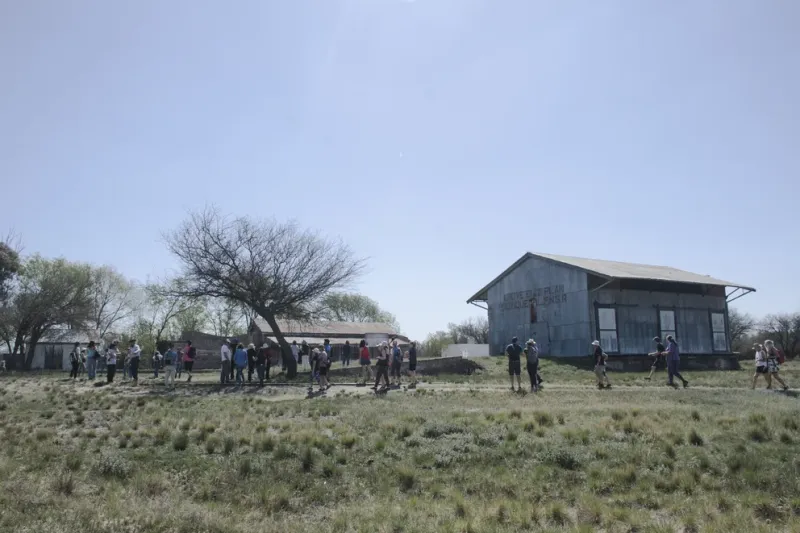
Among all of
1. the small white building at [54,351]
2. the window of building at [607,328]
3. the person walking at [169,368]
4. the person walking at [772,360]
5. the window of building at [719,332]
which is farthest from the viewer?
the small white building at [54,351]

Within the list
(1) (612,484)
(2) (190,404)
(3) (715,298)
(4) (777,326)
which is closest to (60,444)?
(2) (190,404)

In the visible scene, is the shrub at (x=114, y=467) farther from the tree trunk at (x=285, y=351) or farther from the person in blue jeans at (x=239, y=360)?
the tree trunk at (x=285, y=351)

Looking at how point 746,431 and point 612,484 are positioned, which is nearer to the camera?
point 612,484

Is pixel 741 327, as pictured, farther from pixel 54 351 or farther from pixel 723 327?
pixel 54 351

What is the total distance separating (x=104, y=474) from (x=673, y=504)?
22.2 ft

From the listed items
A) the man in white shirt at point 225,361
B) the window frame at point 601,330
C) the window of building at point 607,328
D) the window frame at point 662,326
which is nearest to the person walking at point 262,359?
the man in white shirt at point 225,361

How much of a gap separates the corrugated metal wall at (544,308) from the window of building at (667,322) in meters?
5.21

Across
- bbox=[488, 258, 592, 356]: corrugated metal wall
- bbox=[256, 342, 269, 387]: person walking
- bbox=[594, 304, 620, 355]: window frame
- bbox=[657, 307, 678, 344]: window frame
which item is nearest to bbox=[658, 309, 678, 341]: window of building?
bbox=[657, 307, 678, 344]: window frame

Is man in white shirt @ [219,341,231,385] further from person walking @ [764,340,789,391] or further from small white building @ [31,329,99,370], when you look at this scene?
small white building @ [31,329,99,370]

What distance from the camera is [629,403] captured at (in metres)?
13.8

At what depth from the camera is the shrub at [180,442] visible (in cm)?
945

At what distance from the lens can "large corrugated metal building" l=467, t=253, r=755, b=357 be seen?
32.3 m

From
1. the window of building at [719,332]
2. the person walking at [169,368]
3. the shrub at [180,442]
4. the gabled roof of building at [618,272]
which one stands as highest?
the gabled roof of building at [618,272]

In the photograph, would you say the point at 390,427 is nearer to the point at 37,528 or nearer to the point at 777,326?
the point at 37,528
